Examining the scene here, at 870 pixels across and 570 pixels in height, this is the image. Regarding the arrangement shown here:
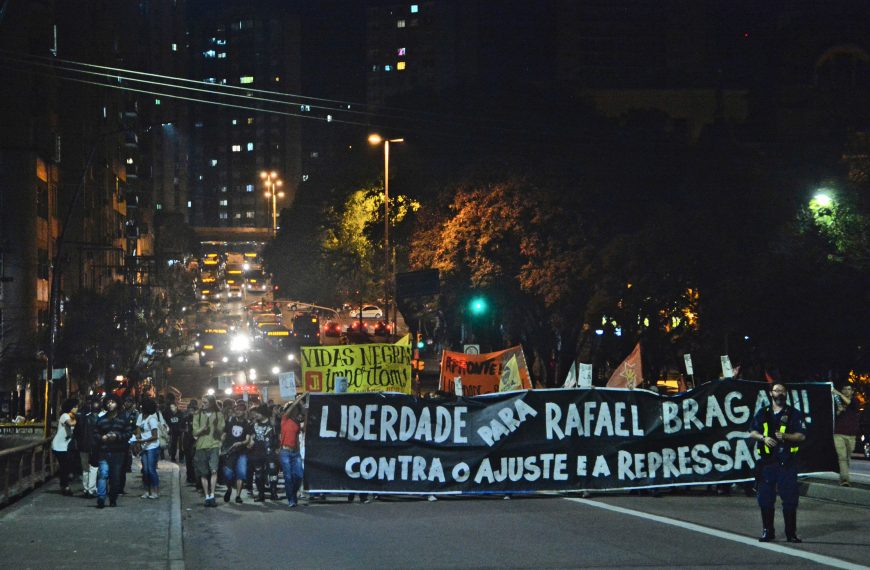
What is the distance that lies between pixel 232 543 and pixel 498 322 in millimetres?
33920

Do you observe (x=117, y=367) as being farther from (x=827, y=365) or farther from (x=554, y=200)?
(x=827, y=365)

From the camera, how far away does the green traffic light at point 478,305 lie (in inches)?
1750

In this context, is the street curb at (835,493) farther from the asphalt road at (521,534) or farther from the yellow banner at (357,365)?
the yellow banner at (357,365)

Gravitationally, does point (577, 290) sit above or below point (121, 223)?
below

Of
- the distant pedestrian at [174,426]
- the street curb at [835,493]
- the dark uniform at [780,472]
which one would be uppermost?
the distant pedestrian at [174,426]

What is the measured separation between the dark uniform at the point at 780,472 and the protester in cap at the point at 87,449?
10.2 metres

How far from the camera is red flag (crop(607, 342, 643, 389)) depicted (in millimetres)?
23516

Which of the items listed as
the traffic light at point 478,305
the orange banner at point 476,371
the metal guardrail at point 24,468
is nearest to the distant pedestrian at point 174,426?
the metal guardrail at point 24,468

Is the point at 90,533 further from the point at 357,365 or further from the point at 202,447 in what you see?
the point at 357,365

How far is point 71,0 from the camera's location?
8338 centimetres

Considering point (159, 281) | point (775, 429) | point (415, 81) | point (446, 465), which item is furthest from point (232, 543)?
point (415, 81)

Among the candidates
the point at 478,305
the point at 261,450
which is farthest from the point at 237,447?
the point at 478,305

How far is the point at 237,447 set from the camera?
18.8m

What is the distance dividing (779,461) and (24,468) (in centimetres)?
1350
